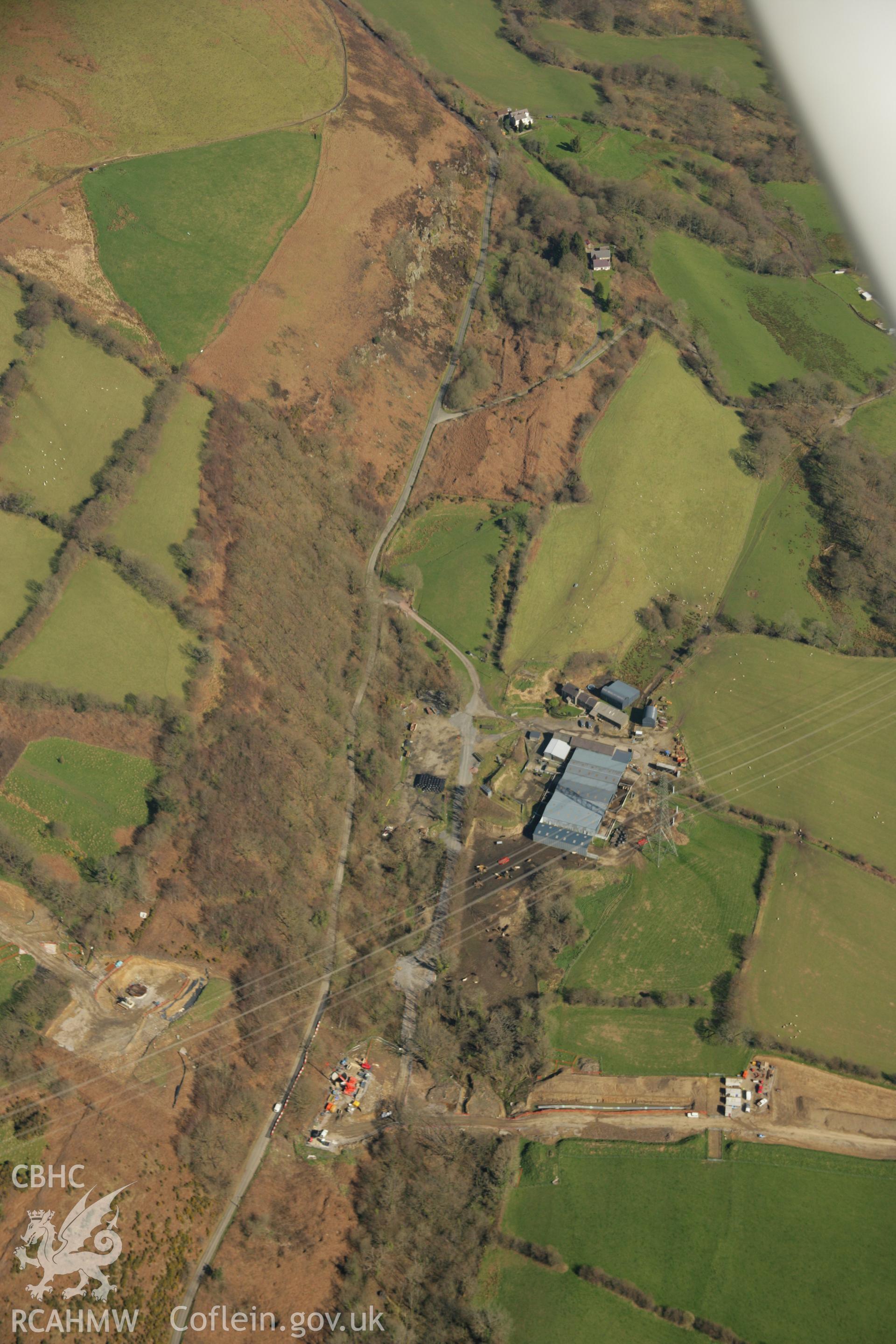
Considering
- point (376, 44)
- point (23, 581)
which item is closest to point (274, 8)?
point (376, 44)

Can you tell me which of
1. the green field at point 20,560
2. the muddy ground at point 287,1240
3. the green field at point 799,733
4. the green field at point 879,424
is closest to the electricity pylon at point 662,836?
the green field at point 799,733

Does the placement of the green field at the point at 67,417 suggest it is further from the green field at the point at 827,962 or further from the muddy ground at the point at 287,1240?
the green field at the point at 827,962

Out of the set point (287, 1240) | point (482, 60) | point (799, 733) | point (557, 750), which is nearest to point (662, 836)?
point (557, 750)

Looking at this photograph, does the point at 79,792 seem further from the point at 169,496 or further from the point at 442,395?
the point at 442,395

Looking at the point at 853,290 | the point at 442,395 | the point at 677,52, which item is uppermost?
the point at 677,52

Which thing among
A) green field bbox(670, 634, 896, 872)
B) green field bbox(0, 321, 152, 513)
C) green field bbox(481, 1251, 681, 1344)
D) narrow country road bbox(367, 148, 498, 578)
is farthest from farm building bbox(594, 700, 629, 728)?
green field bbox(0, 321, 152, 513)

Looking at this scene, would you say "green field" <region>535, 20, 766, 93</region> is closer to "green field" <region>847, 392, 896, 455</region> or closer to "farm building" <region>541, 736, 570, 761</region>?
"green field" <region>847, 392, 896, 455</region>
